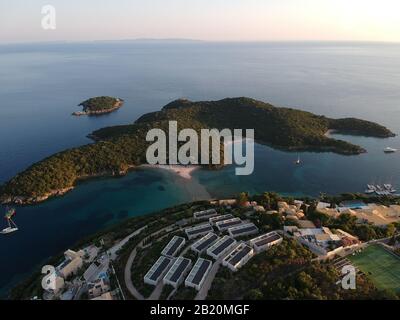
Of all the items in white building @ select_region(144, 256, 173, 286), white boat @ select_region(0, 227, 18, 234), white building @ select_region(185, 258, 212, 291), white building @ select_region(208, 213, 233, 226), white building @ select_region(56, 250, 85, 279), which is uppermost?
white building @ select_region(208, 213, 233, 226)

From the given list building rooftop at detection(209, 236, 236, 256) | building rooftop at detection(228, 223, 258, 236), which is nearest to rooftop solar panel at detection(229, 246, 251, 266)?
building rooftop at detection(209, 236, 236, 256)

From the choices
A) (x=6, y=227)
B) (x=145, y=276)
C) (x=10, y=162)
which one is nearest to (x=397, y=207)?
(x=145, y=276)

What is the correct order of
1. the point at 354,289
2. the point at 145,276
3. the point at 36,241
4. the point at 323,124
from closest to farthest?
the point at 354,289, the point at 145,276, the point at 36,241, the point at 323,124

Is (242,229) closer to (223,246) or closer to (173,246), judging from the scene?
(223,246)

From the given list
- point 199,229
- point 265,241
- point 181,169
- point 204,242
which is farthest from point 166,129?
point 265,241

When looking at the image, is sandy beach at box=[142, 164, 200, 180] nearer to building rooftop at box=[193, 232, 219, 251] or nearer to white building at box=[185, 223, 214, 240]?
white building at box=[185, 223, 214, 240]

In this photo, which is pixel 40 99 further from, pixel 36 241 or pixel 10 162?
pixel 36 241
